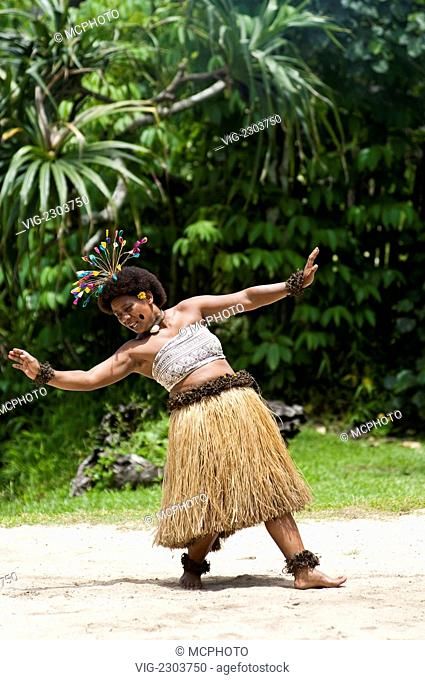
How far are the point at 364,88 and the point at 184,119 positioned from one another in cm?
151

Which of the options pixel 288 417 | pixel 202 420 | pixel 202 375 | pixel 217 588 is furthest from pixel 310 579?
pixel 288 417

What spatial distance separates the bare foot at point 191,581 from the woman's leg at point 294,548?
0.36 meters

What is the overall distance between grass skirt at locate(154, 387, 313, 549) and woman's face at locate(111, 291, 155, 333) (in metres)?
0.36

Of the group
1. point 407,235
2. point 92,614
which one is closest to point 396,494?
point 92,614

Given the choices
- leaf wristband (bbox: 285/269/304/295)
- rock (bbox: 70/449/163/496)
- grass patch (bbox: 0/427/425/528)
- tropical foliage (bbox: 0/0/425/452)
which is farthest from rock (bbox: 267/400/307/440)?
leaf wristband (bbox: 285/269/304/295)

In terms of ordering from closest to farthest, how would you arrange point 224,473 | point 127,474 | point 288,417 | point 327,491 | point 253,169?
1. point 224,473
2. point 327,491
3. point 127,474
4. point 288,417
5. point 253,169

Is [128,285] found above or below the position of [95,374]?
above

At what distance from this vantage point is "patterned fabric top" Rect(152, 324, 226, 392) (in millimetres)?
4066

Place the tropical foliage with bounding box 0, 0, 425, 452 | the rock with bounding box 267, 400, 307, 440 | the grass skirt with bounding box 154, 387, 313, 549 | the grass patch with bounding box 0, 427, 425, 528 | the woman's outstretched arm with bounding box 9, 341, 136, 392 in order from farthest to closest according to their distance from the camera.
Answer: the rock with bounding box 267, 400, 307, 440 < the tropical foliage with bounding box 0, 0, 425, 452 < the grass patch with bounding box 0, 427, 425, 528 < the woman's outstretched arm with bounding box 9, 341, 136, 392 < the grass skirt with bounding box 154, 387, 313, 549

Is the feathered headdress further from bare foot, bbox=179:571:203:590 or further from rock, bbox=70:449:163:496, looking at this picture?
rock, bbox=70:449:163:496

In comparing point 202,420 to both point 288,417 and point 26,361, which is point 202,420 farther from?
point 288,417

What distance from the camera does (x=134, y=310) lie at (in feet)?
13.4

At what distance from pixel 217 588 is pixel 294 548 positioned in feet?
1.19

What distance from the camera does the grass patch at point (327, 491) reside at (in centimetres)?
593
